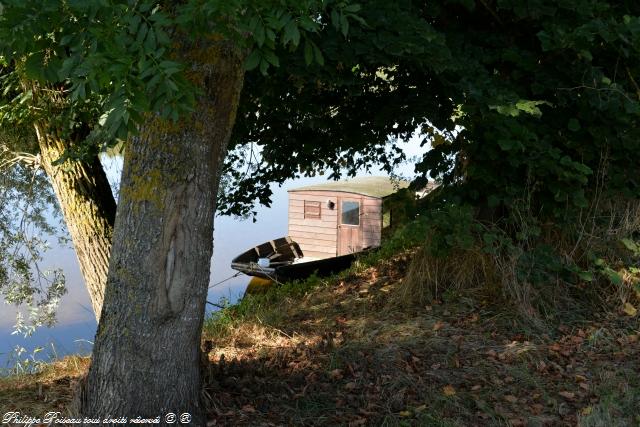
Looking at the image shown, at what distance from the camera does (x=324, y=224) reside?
59.1ft

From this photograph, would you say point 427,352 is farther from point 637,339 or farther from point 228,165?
point 228,165

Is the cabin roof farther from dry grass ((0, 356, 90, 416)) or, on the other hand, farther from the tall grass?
dry grass ((0, 356, 90, 416))

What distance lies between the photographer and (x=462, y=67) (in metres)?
6.29

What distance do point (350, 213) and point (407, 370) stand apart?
11767 mm

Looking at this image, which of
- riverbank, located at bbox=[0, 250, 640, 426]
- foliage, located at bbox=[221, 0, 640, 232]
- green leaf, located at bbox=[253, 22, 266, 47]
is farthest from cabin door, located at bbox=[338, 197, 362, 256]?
green leaf, located at bbox=[253, 22, 266, 47]

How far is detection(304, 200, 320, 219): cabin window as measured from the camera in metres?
18.1

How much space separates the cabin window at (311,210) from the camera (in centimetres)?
1806

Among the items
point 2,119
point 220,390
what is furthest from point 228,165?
point 220,390

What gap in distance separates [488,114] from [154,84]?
4029 millimetres

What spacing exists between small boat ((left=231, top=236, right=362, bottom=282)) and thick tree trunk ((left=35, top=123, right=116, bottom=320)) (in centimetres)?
680

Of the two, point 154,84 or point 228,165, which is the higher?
point 228,165

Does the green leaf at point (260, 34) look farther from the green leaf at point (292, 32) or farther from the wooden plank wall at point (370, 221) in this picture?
the wooden plank wall at point (370, 221)

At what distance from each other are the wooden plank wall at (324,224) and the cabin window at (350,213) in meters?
0.13

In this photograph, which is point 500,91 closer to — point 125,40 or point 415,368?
point 415,368
